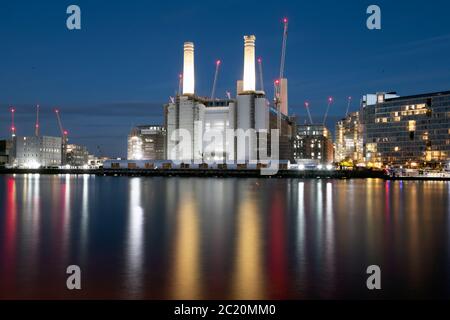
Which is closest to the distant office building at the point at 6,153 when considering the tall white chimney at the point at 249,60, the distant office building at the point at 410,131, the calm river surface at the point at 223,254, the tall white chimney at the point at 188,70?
the tall white chimney at the point at 188,70

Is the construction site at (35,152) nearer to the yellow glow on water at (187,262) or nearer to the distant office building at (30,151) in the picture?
the distant office building at (30,151)

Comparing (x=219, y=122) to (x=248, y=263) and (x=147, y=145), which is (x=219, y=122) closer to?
(x=147, y=145)

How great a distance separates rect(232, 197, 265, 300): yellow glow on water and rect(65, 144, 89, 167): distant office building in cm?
15971

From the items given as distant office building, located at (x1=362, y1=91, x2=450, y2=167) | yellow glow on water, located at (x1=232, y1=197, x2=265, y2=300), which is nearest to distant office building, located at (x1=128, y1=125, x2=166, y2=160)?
distant office building, located at (x1=362, y1=91, x2=450, y2=167)

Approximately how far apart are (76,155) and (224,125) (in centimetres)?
9055

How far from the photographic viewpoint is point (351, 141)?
167 m

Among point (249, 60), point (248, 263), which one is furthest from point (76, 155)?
point (248, 263)

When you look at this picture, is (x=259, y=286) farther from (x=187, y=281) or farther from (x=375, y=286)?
(x=375, y=286)

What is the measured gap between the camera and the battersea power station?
102875 millimetres

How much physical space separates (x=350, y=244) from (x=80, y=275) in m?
9.49

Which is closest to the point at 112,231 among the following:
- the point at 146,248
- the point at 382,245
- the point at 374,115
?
the point at 146,248

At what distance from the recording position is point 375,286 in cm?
1114

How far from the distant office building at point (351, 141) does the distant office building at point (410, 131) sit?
685 inches
